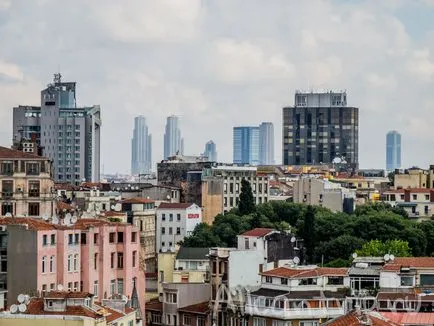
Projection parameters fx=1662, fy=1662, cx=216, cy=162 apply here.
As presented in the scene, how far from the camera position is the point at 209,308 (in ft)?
272

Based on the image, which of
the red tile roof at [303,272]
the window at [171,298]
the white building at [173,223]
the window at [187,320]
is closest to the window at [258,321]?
the red tile roof at [303,272]

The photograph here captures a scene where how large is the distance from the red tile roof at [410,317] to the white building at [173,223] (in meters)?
75.5

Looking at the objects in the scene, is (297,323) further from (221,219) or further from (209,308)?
(221,219)

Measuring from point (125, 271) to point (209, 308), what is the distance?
680 cm

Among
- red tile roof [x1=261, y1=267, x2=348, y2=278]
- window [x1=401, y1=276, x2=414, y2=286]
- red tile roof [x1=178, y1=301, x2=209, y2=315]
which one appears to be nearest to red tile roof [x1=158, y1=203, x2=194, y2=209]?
red tile roof [x1=178, y1=301, x2=209, y2=315]

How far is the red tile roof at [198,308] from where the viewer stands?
83.5m

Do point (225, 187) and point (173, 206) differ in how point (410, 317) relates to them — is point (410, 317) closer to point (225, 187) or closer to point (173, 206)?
point (173, 206)

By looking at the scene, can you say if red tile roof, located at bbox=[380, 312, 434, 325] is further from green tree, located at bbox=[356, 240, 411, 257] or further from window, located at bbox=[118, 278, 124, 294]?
green tree, located at bbox=[356, 240, 411, 257]

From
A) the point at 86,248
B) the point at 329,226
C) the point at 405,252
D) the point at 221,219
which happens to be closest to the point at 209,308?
the point at 86,248

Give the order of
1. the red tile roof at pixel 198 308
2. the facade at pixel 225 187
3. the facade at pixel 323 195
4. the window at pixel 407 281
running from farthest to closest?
1. the facade at pixel 225 187
2. the facade at pixel 323 195
3. the red tile roof at pixel 198 308
4. the window at pixel 407 281

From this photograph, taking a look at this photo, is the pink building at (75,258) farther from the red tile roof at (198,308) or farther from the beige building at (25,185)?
the beige building at (25,185)

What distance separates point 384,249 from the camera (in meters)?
97.3

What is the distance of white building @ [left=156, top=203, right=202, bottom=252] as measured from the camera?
139 meters

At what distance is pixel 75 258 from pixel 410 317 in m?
18.7
